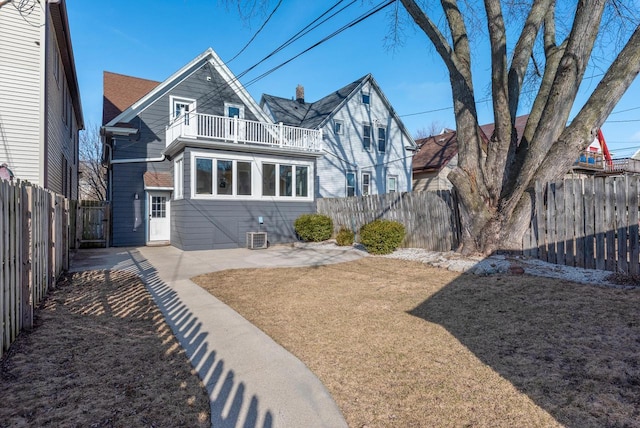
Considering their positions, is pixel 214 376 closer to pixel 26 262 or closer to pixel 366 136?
pixel 26 262

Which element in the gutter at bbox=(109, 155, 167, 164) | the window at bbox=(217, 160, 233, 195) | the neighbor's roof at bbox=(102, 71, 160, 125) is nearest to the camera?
the window at bbox=(217, 160, 233, 195)

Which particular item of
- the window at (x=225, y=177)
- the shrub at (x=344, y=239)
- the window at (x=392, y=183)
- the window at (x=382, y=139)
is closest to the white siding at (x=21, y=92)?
the window at (x=225, y=177)

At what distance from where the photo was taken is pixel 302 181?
1435cm

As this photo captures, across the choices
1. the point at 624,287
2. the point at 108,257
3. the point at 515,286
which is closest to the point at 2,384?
the point at 515,286

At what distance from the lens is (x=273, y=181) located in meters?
13.5

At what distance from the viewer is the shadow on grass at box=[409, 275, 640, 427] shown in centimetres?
241

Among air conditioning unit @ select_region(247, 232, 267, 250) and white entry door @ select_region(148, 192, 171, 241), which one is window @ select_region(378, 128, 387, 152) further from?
white entry door @ select_region(148, 192, 171, 241)

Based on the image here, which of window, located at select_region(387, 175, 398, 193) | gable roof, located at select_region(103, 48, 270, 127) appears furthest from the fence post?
window, located at select_region(387, 175, 398, 193)

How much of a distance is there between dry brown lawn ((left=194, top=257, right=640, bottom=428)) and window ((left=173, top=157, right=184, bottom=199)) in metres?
7.32

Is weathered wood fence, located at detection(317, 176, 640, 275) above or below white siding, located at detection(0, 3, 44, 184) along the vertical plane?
below

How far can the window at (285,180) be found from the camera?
1374 centimetres

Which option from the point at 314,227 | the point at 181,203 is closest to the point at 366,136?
the point at 314,227

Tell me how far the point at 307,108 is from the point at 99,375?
19.9m

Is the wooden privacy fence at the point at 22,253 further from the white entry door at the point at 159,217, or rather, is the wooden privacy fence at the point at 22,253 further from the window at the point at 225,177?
the white entry door at the point at 159,217
